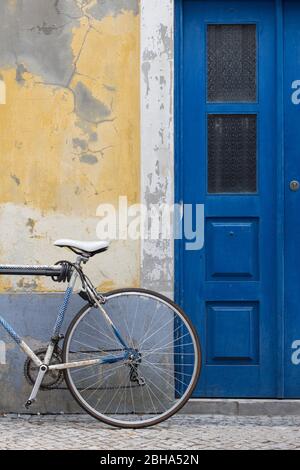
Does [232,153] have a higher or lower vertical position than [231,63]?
lower

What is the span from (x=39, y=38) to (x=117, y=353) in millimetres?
2072

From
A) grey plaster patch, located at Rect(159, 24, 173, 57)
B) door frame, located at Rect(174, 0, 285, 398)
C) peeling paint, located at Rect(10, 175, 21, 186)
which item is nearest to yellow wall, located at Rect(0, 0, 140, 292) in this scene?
peeling paint, located at Rect(10, 175, 21, 186)

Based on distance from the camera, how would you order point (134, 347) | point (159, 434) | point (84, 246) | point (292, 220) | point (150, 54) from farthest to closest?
point (292, 220) → point (150, 54) → point (134, 347) → point (84, 246) → point (159, 434)

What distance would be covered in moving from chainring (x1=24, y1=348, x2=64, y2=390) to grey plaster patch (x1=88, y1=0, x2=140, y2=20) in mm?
2154

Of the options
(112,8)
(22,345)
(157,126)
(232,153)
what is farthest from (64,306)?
(112,8)

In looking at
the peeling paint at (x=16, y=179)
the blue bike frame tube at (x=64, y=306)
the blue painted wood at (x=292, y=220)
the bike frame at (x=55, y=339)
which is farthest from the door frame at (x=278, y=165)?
the peeling paint at (x=16, y=179)

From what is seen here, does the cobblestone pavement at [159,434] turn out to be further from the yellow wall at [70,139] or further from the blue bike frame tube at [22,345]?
the yellow wall at [70,139]

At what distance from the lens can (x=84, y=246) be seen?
6941 millimetres

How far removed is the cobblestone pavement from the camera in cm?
646

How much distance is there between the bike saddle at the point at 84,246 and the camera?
6914 mm

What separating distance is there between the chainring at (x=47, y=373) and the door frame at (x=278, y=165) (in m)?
0.90

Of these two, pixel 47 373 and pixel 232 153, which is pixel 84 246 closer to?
pixel 47 373

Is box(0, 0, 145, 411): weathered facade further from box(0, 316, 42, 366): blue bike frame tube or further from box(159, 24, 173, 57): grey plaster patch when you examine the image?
box(0, 316, 42, 366): blue bike frame tube
